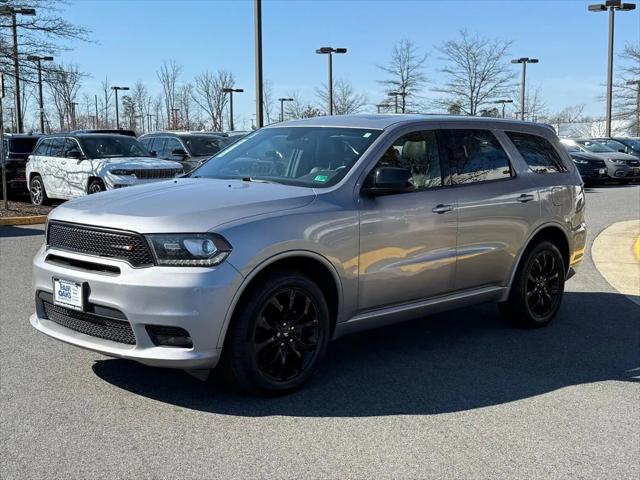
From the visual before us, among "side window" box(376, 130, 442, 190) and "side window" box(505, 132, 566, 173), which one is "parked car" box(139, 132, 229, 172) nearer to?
"side window" box(505, 132, 566, 173)

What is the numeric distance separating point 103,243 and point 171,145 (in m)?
14.8

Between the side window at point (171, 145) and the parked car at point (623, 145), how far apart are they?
1745 centimetres

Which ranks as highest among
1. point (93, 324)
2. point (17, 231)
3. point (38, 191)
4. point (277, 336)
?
point (38, 191)

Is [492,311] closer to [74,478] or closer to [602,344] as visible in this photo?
[602,344]

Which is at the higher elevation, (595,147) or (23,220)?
(595,147)

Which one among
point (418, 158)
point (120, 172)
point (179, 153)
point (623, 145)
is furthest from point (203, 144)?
point (623, 145)

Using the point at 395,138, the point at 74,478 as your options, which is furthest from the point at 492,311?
the point at 74,478

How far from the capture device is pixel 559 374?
5.21m

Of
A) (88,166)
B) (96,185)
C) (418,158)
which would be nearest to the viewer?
(418,158)

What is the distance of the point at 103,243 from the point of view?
4316 mm

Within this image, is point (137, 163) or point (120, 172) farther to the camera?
point (137, 163)

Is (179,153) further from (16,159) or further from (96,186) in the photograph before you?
(16,159)

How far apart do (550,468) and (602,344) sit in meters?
2.68

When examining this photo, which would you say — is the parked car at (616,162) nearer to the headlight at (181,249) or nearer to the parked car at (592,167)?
the parked car at (592,167)
